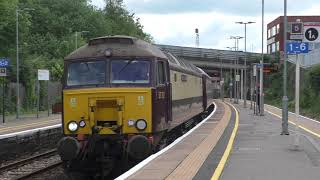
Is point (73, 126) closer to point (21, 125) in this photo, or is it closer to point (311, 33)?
point (311, 33)

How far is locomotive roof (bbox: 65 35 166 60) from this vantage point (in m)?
15.3

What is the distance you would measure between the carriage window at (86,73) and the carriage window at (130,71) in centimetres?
27

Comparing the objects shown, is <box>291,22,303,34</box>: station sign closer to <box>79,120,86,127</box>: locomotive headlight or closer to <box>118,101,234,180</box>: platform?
<box>118,101,234,180</box>: platform

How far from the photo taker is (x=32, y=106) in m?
57.4

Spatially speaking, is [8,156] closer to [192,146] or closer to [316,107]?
[192,146]

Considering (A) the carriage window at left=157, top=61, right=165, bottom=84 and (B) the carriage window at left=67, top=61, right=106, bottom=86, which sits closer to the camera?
(B) the carriage window at left=67, top=61, right=106, bottom=86

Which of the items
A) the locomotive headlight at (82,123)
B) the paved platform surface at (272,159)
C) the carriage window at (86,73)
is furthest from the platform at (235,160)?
the carriage window at (86,73)

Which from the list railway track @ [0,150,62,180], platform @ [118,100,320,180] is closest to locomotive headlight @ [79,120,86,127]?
platform @ [118,100,320,180]

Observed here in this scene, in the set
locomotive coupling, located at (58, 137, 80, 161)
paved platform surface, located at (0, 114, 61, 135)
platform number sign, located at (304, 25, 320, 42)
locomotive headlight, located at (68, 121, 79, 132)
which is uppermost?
platform number sign, located at (304, 25, 320, 42)

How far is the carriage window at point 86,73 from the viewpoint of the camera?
15.2m

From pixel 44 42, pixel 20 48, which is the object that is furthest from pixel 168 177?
pixel 44 42

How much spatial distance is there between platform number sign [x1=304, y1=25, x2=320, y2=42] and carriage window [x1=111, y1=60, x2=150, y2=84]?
5.04 meters

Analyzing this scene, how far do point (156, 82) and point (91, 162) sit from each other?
8.01 ft

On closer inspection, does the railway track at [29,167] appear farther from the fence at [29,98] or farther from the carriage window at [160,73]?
the fence at [29,98]
